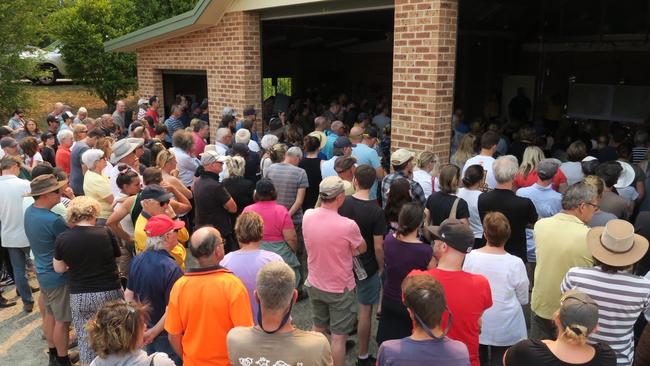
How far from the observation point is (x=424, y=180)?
5188mm

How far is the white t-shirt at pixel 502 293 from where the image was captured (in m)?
3.40

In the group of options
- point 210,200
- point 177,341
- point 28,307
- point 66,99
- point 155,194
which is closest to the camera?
point 177,341

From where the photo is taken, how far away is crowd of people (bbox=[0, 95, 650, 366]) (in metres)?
2.47

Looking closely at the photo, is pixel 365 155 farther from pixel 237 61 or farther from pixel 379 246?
pixel 237 61

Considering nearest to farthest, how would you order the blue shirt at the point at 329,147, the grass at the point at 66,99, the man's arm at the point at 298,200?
the man's arm at the point at 298,200
the blue shirt at the point at 329,147
the grass at the point at 66,99

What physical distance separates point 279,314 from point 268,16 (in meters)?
7.33

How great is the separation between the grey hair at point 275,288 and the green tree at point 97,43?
17612 millimetres

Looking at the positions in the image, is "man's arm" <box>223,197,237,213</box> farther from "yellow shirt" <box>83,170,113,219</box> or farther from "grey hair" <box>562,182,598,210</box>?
"grey hair" <box>562,182,598,210</box>

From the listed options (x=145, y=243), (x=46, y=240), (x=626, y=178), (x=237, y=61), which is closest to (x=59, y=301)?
(x=46, y=240)

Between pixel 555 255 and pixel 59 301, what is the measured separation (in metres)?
4.08

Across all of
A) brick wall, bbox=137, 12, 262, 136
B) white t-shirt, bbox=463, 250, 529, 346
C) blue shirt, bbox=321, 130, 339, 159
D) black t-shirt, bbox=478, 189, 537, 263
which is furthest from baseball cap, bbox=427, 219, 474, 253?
brick wall, bbox=137, 12, 262, 136

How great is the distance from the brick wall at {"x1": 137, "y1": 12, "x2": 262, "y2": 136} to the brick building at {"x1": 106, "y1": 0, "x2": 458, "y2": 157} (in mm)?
17

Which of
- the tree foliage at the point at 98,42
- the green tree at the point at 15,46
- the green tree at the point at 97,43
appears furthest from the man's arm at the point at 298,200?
the green tree at the point at 97,43

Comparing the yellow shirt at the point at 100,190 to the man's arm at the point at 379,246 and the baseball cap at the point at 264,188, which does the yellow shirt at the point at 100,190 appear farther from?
the man's arm at the point at 379,246
